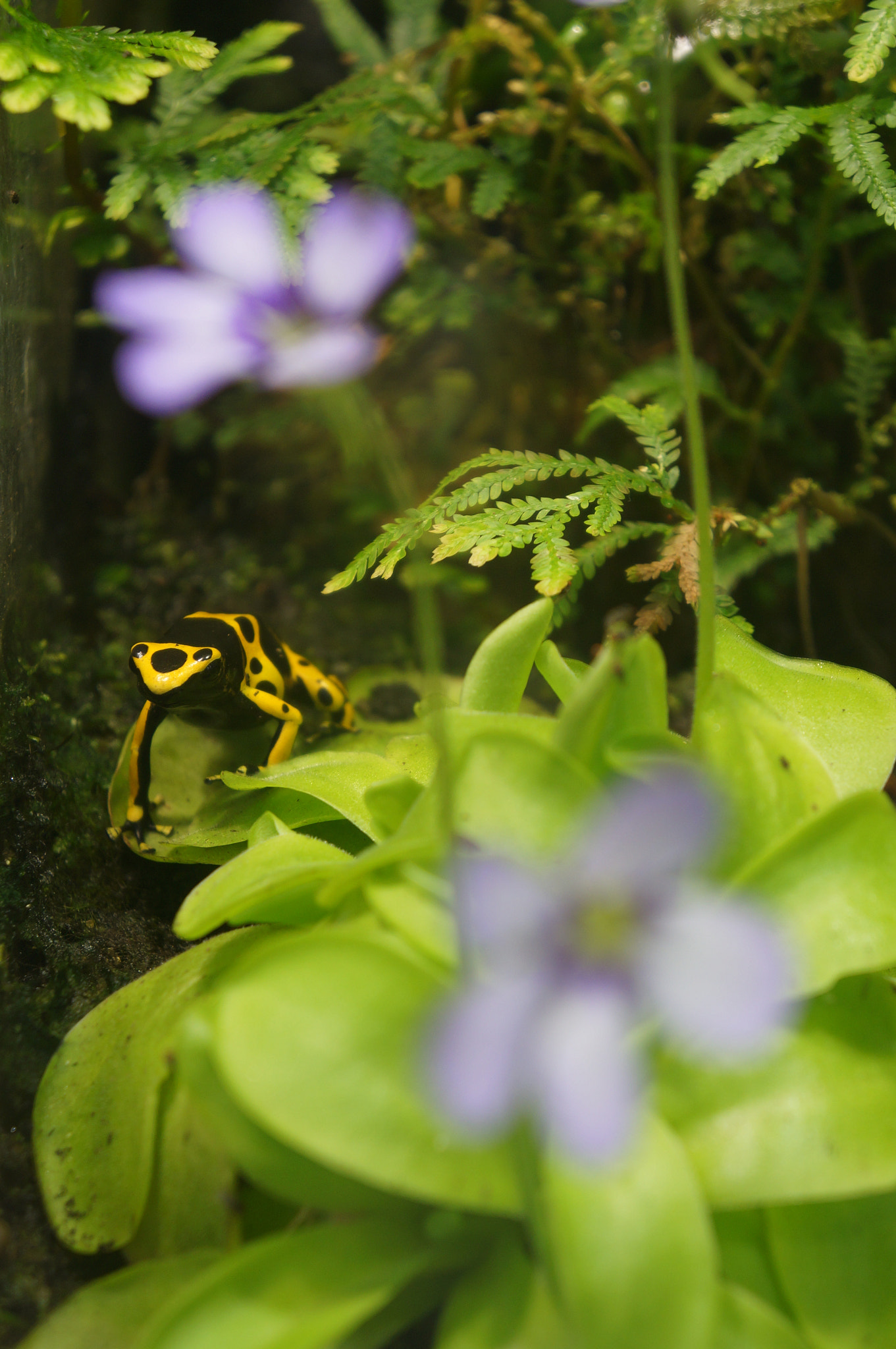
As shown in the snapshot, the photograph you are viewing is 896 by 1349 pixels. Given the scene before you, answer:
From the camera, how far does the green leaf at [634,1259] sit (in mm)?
565

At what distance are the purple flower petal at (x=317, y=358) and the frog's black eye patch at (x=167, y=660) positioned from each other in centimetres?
41

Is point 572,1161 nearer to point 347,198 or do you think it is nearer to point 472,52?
point 347,198

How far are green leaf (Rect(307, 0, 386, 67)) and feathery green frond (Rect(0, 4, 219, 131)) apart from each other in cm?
80

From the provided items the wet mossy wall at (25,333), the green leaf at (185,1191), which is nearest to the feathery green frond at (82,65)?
the wet mossy wall at (25,333)

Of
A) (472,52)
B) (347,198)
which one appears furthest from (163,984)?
(472,52)

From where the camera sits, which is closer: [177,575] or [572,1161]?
[572,1161]

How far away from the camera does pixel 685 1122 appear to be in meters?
0.67

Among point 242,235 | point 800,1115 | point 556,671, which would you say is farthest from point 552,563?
point 242,235

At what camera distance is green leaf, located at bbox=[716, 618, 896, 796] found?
93 cm

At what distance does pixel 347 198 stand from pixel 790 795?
1.39 m

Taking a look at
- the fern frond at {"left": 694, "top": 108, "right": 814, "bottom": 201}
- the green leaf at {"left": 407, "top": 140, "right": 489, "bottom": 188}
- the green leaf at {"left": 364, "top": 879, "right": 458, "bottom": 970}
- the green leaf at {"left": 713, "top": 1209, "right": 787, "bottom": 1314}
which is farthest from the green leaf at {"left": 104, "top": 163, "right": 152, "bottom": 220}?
the green leaf at {"left": 713, "top": 1209, "right": 787, "bottom": 1314}

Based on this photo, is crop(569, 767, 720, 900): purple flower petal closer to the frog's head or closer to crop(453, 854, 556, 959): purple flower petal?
crop(453, 854, 556, 959): purple flower petal

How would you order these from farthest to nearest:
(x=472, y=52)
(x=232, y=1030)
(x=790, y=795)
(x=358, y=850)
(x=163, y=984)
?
1. (x=472, y=52)
2. (x=358, y=850)
3. (x=163, y=984)
4. (x=790, y=795)
5. (x=232, y=1030)

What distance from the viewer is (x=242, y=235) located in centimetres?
127
